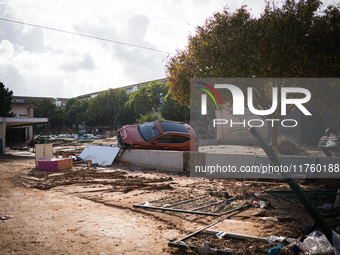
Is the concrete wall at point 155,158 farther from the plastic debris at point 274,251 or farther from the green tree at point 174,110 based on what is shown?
the green tree at point 174,110

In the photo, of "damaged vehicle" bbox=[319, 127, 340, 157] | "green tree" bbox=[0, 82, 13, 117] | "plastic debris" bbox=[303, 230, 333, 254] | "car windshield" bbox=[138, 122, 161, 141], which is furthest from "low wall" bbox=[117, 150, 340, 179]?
"green tree" bbox=[0, 82, 13, 117]

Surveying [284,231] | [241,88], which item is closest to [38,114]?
[241,88]

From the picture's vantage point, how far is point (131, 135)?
14.1 metres

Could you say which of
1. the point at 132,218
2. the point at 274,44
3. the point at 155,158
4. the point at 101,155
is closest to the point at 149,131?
the point at 155,158

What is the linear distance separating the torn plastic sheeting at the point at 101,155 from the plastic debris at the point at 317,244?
36.2 feet

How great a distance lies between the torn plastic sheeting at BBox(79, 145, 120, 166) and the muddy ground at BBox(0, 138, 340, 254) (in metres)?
5.68

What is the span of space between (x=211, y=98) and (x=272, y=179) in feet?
12.7

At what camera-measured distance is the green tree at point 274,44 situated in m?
7.82

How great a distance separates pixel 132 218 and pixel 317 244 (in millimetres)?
2792

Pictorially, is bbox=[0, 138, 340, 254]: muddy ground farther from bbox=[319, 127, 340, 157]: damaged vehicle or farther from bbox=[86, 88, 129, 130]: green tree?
bbox=[86, 88, 129, 130]: green tree

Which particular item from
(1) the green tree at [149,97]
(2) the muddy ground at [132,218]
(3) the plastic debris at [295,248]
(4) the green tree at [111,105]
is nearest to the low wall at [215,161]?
(2) the muddy ground at [132,218]

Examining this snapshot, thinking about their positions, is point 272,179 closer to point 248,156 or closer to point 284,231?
point 248,156

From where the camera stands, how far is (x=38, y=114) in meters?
66.8

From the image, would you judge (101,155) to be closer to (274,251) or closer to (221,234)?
(221,234)
